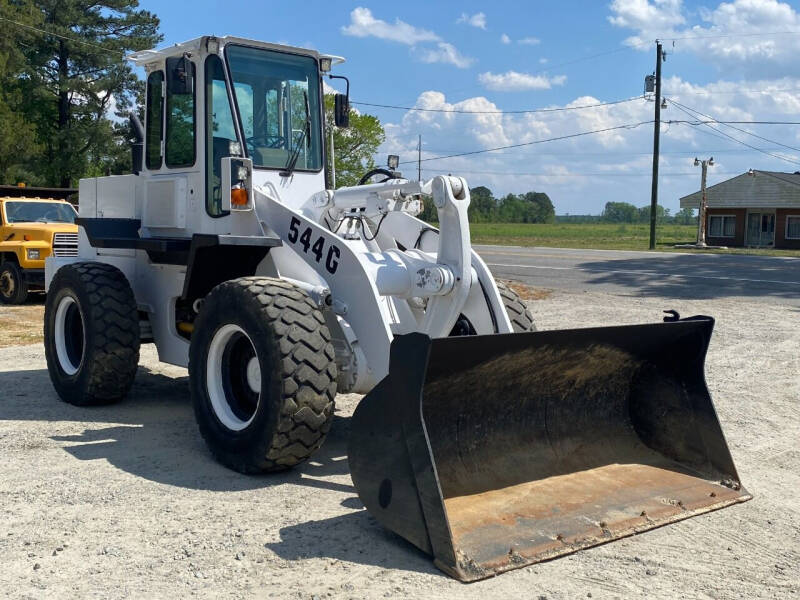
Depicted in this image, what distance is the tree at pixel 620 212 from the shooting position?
151875 mm

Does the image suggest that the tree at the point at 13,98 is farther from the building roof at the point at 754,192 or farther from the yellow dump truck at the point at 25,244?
the building roof at the point at 754,192

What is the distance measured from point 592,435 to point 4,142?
3504cm

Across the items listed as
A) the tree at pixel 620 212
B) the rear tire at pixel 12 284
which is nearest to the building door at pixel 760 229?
the rear tire at pixel 12 284

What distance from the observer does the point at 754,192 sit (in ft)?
158

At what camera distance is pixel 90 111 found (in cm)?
4188

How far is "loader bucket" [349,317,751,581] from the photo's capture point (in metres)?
4.37

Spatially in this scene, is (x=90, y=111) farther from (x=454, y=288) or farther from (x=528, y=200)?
(x=528, y=200)

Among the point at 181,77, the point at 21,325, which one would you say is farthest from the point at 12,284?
the point at 181,77

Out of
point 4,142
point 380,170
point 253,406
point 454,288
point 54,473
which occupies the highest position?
point 4,142

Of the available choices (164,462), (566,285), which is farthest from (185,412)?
(566,285)

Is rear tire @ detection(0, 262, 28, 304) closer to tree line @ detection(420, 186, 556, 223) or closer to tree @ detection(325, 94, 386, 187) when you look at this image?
tree @ detection(325, 94, 386, 187)

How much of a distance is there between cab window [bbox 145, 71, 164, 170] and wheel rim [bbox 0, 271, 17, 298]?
9.97 metres

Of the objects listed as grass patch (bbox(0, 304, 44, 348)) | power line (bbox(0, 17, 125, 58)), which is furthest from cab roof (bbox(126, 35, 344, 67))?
power line (bbox(0, 17, 125, 58))

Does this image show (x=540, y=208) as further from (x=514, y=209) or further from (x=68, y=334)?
(x=68, y=334)
